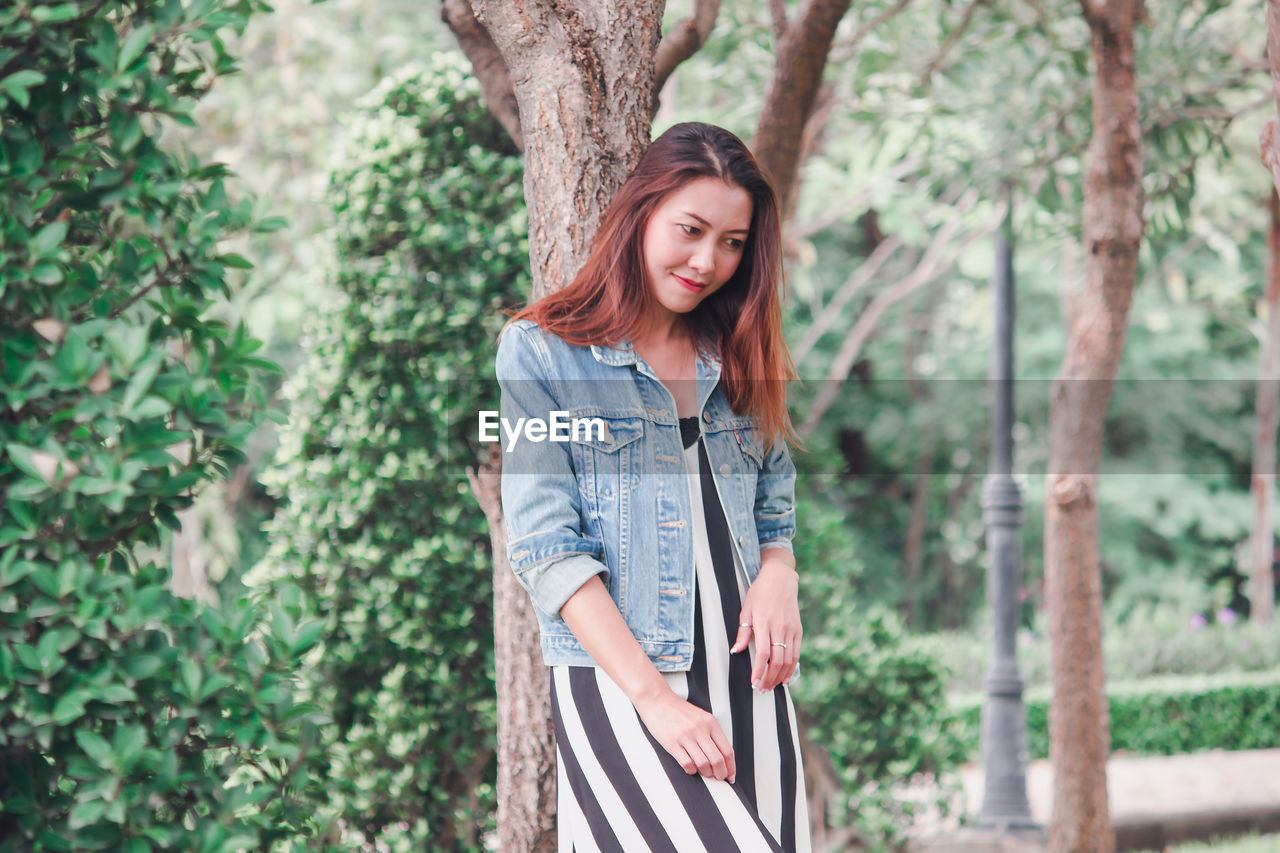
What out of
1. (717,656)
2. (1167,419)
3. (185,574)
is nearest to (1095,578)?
(717,656)

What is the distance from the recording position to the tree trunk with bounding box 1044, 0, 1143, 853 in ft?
14.2

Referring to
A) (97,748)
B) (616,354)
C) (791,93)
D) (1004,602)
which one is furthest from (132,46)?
(1004,602)

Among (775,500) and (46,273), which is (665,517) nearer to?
(775,500)

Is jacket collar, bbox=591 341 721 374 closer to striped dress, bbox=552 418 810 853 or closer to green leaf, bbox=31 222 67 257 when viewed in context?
striped dress, bbox=552 418 810 853

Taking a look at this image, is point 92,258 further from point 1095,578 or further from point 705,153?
point 1095,578

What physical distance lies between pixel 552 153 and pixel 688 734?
141 centimetres

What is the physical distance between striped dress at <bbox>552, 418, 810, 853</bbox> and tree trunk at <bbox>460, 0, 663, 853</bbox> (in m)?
0.67

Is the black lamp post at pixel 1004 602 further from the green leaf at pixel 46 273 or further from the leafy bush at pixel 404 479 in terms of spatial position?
the green leaf at pixel 46 273

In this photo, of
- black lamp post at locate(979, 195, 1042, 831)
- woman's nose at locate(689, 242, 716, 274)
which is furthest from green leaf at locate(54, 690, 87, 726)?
black lamp post at locate(979, 195, 1042, 831)

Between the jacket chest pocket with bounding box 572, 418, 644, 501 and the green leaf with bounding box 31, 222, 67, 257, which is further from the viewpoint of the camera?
the jacket chest pocket with bounding box 572, 418, 644, 501

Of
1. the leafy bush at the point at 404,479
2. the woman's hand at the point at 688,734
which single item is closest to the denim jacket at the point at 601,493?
the woman's hand at the point at 688,734

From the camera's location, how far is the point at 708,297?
7.34ft

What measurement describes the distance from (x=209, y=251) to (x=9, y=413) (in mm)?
376

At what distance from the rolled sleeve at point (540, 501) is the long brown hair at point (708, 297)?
104mm
